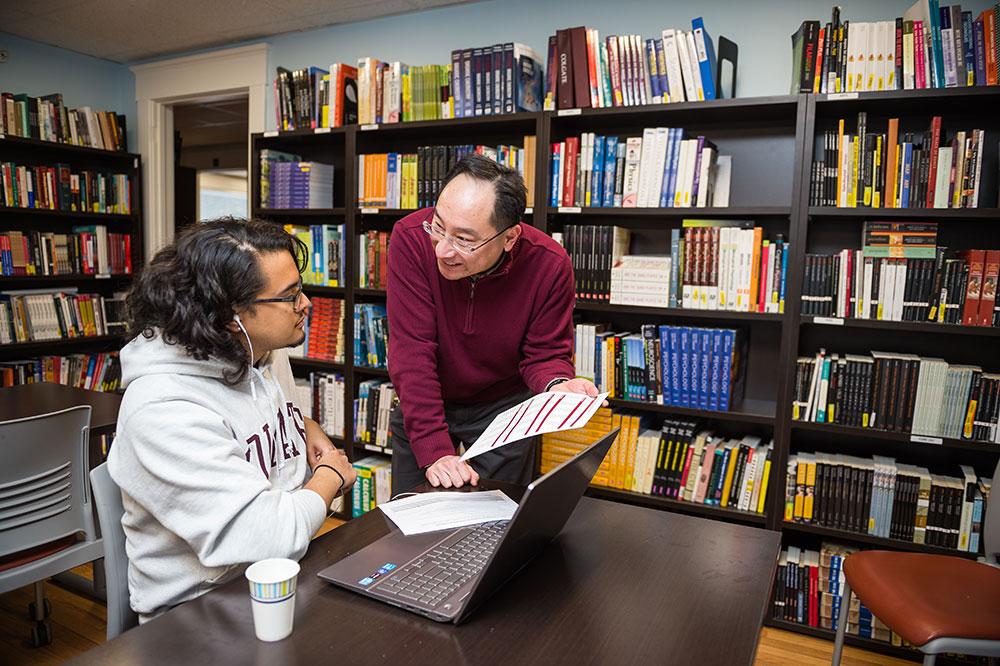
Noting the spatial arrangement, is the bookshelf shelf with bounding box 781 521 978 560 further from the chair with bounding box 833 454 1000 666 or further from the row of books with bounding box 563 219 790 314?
the row of books with bounding box 563 219 790 314

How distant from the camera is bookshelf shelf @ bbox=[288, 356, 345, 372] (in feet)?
11.2

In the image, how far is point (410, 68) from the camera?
3107 millimetres

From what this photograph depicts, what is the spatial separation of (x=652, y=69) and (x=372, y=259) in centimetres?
154

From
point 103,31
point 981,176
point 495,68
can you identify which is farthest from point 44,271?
point 981,176

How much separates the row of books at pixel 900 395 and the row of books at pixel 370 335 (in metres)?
1.85

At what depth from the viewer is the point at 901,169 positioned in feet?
7.55

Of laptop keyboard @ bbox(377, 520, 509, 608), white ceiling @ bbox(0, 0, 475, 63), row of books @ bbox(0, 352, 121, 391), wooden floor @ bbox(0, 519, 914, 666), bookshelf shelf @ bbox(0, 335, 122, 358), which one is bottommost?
wooden floor @ bbox(0, 519, 914, 666)

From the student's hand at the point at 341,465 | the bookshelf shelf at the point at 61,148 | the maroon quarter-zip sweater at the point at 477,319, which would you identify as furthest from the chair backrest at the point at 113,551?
the bookshelf shelf at the point at 61,148

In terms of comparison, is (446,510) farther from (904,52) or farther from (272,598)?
(904,52)

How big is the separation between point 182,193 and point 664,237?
4.21 metres

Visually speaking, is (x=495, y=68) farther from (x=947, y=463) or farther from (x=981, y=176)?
(x=947, y=463)

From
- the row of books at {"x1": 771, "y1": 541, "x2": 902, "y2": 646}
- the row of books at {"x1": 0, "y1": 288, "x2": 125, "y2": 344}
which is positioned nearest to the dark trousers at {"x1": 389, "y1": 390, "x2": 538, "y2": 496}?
the row of books at {"x1": 771, "y1": 541, "x2": 902, "y2": 646}

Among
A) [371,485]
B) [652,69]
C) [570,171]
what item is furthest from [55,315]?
[652,69]

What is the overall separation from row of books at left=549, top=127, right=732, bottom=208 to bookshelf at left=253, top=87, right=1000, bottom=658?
52 millimetres
